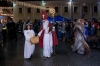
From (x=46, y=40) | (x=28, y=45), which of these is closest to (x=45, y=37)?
(x=46, y=40)

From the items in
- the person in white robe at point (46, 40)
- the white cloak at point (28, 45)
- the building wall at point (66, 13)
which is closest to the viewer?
the white cloak at point (28, 45)

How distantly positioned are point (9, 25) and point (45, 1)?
904 inches

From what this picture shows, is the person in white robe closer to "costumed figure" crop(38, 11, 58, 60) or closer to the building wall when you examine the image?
"costumed figure" crop(38, 11, 58, 60)

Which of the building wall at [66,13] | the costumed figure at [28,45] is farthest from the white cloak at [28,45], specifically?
the building wall at [66,13]

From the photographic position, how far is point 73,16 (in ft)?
133

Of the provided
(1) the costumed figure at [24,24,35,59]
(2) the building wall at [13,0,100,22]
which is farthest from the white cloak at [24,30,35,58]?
(2) the building wall at [13,0,100,22]

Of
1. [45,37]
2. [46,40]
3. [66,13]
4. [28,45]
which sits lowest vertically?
[28,45]

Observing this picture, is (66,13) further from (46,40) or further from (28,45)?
(28,45)

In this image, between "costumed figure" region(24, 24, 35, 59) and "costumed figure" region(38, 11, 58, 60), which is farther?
"costumed figure" region(38, 11, 58, 60)

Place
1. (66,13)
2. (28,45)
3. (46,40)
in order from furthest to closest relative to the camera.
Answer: (66,13), (46,40), (28,45)

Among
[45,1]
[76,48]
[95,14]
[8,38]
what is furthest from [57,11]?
[76,48]

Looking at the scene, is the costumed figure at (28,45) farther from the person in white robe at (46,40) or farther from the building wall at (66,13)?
the building wall at (66,13)

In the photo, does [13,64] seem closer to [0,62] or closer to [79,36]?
[0,62]

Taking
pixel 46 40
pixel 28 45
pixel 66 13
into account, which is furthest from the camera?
pixel 66 13
